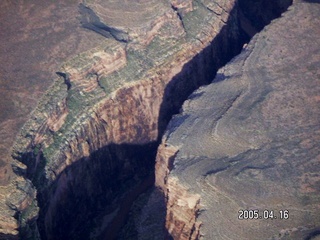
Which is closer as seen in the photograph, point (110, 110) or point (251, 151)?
point (251, 151)

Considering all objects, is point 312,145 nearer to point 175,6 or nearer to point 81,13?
point 175,6

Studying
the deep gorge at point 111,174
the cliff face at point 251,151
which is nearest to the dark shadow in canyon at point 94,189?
the deep gorge at point 111,174

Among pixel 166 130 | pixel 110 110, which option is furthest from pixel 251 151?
pixel 110 110

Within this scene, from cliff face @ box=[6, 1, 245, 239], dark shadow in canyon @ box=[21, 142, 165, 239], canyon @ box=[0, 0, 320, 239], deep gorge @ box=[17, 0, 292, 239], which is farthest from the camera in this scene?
cliff face @ box=[6, 1, 245, 239]

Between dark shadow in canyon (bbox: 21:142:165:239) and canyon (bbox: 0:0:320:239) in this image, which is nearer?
canyon (bbox: 0:0:320:239)

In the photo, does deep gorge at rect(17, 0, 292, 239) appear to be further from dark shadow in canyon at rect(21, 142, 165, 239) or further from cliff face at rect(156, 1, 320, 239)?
cliff face at rect(156, 1, 320, 239)

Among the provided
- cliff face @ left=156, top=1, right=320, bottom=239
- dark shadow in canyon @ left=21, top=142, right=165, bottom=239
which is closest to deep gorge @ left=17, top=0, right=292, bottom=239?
dark shadow in canyon @ left=21, top=142, right=165, bottom=239

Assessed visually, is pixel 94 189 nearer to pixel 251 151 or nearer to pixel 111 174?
pixel 111 174
